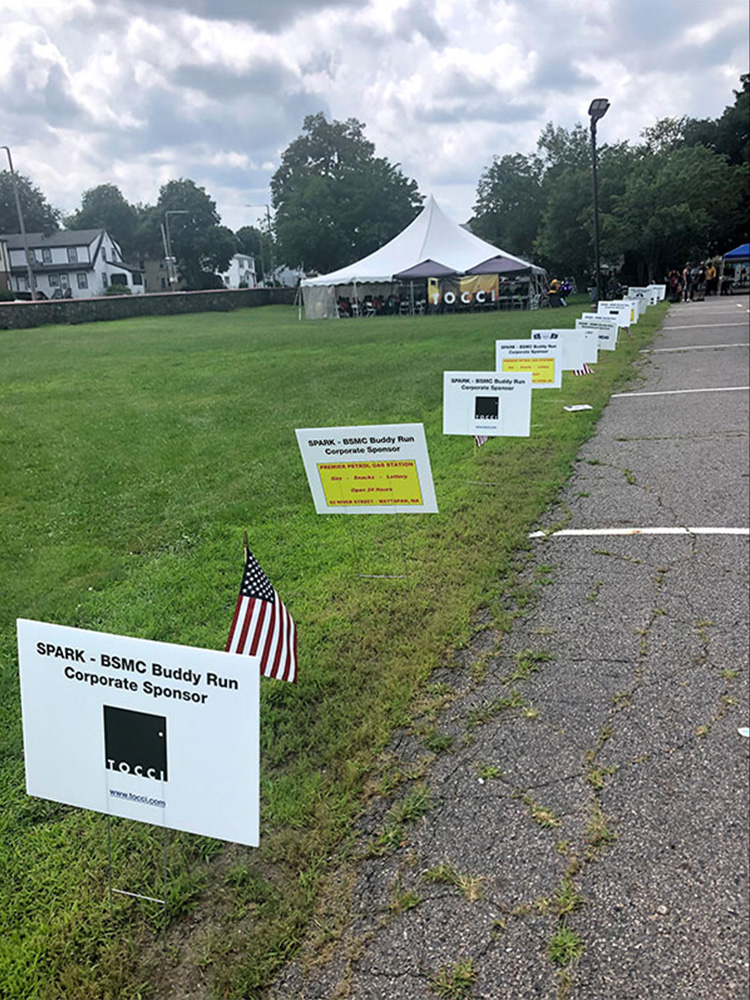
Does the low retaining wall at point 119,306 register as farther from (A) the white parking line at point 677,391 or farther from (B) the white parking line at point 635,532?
(B) the white parking line at point 635,532

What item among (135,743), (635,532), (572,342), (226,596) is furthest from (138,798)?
(572,342)

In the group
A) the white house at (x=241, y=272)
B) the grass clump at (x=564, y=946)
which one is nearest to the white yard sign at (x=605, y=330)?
the grass clump at (x=564, y=946)

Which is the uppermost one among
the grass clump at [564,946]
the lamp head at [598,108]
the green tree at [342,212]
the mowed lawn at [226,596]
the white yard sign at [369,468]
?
the green tree at [342,212]

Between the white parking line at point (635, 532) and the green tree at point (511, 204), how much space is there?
2451 inches

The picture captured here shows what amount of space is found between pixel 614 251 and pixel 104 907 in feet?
141

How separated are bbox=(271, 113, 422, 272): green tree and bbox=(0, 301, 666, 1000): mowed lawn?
55206mm

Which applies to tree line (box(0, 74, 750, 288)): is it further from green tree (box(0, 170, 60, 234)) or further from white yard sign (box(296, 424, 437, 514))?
white yard sign (box(296, 424, 437, 514))

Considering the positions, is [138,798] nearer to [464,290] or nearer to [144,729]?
[144,729]

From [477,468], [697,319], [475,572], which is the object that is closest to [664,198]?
[697,319]

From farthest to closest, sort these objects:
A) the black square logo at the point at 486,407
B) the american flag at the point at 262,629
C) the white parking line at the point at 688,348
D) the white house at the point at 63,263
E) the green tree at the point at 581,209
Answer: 1. the white house at the point at 63,263
2. the green tree at the point at 581,209
3. the white parking line at the point at 688,348
4. the black square logo at the point at 486,407
5. the american flag at the point at 262,629

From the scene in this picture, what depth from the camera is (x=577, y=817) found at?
2629mm

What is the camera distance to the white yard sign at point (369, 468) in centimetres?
455

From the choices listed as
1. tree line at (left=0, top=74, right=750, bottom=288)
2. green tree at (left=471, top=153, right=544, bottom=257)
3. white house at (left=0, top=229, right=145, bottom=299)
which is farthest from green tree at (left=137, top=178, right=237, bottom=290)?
green tree at (left=471, top=153, right=544, bottom=257)

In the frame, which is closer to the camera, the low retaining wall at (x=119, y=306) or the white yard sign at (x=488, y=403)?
the white yard sign at (x=488, y=403)
